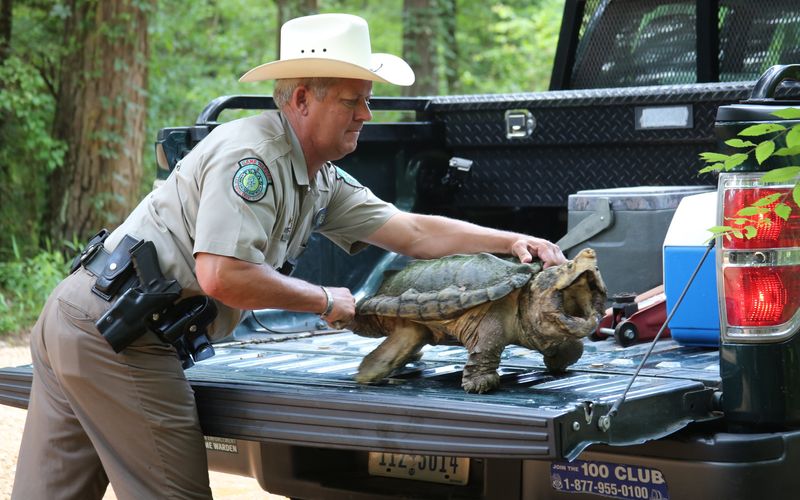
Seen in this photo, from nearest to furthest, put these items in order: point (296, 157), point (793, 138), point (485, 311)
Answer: point (793, 138)
point (485, 311)
point (296, 157)

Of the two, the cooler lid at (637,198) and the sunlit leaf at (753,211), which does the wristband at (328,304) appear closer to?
the sunlit leaf at (753,211)

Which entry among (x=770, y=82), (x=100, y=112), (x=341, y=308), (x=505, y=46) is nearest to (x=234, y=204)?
(x=341, y=308)

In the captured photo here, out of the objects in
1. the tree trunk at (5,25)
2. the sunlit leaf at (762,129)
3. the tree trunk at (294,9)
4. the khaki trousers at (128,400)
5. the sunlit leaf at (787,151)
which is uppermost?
the tree trunk at (294,9)

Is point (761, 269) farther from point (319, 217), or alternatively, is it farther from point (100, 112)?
point (100, 112)

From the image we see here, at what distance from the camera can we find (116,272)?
329cm

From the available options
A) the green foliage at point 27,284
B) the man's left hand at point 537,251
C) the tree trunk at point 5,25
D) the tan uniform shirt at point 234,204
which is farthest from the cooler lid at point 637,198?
the tree trunk at point 5,25

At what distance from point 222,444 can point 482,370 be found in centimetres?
95

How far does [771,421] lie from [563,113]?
2113 millimetres

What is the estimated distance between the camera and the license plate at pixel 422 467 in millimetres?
3170

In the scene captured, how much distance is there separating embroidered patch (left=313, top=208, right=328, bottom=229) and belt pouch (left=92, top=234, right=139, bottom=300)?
62 centimetres

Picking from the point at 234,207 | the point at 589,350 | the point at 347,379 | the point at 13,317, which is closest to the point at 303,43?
the point at 234,207

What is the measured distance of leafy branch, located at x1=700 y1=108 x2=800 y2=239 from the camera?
2.76m

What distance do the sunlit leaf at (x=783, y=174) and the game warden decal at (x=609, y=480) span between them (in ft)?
2.46

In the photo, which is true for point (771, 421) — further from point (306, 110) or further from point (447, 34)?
point (447, 34)
